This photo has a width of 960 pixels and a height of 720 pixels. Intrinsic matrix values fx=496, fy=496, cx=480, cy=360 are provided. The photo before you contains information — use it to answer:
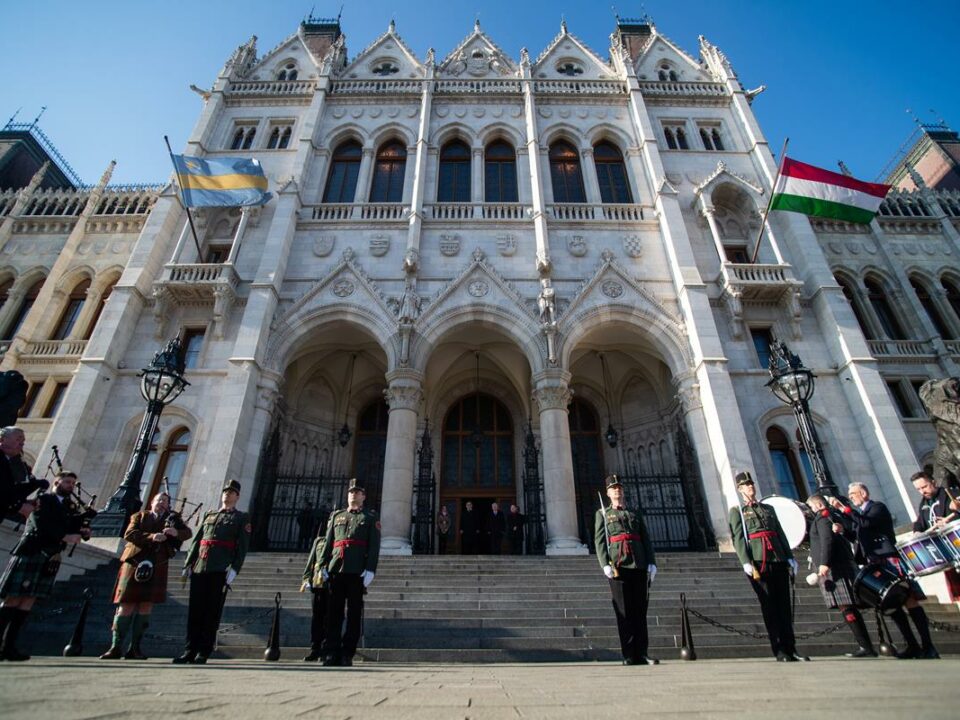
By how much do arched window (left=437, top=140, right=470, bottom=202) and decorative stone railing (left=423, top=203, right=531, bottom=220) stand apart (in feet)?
4.30

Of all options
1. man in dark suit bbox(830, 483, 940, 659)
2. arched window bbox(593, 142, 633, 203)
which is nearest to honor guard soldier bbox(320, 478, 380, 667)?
man in dark suit bbox(830, 483, 940, 659)

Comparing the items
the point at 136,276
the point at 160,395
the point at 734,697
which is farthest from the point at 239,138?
the point at 734,697

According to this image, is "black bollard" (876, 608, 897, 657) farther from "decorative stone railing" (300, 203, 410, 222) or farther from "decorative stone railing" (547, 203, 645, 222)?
"decorative stone railing" (300, 203, 410, 222)

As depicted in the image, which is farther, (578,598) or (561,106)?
(561,106)

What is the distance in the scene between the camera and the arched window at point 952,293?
704 inches

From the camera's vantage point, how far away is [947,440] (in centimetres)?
870

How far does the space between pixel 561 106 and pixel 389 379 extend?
13726 millimetres

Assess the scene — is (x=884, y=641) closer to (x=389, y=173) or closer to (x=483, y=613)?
(x=483, y=613)

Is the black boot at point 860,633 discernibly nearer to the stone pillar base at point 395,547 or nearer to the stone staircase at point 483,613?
the stone staircase at point 483,613

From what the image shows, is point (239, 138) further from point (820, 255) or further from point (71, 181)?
point (820, 255)

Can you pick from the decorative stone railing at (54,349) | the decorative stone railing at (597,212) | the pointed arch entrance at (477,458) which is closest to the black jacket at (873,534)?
the pointed arch entrance at (477,458)

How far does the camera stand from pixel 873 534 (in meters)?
5.36

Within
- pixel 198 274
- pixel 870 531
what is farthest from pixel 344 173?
pixel 870 531

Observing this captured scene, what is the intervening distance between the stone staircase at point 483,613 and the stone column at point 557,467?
199 centimetres
